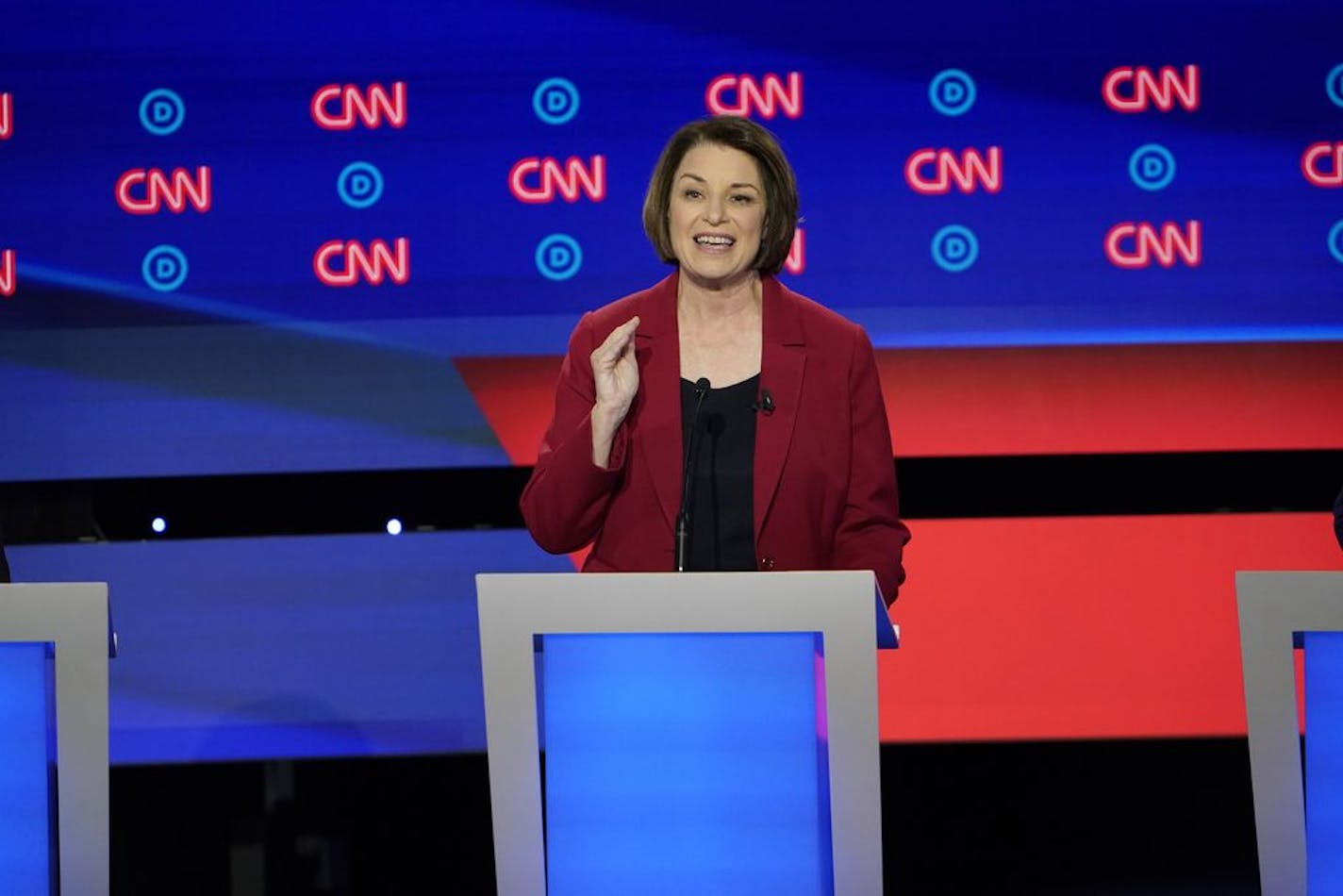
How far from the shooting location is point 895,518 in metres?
2.42

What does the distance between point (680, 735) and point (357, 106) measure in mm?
2610

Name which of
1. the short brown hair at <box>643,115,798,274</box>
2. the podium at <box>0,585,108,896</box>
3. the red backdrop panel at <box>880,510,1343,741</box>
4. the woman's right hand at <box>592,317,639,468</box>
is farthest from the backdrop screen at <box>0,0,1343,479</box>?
the podium at <box>0,585,108,896</box>

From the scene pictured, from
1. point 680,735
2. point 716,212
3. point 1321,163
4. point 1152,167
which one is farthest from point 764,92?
point 680,735

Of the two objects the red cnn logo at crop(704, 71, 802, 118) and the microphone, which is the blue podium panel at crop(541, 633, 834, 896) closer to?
the microphone

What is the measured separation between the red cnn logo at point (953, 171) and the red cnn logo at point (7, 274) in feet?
7.20

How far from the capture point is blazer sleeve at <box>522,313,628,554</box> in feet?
7.34

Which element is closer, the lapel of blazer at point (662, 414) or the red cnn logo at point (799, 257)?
the lapel of blazer at point (662, 414)

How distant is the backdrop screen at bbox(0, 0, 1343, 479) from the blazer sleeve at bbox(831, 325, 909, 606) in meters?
1.45

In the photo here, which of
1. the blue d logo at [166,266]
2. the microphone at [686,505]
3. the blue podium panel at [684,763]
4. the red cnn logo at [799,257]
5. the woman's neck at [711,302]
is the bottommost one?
the blue podium panel at [684,763]

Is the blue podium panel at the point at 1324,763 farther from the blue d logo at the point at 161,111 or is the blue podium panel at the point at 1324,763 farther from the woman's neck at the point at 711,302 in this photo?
the blue d logo at the point at 161,111

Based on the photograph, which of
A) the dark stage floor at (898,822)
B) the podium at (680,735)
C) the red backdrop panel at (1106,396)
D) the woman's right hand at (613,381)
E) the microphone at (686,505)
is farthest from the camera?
the red backdrop panel at (1106,396)

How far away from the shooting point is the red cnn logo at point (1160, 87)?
383 cm

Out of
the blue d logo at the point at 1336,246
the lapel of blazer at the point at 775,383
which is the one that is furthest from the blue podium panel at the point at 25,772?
the blue d logo at the point at 1336,246

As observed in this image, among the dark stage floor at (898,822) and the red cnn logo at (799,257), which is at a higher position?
the red cnn logo at (799,257)
